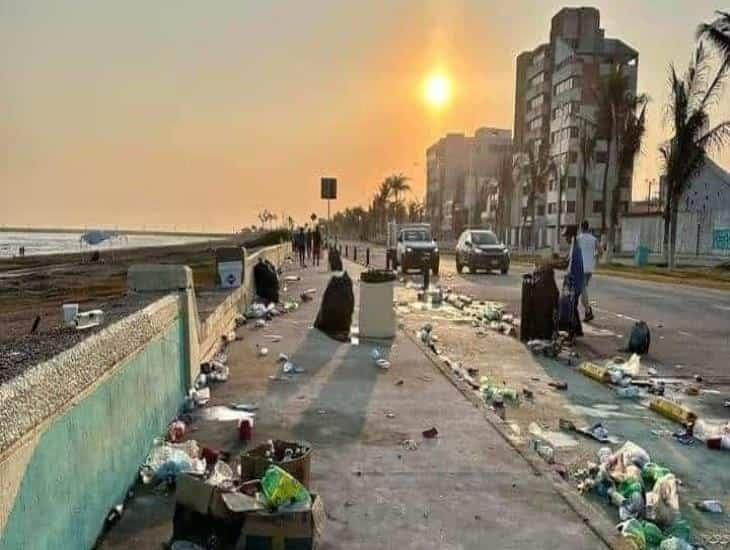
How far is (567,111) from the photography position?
8500cm

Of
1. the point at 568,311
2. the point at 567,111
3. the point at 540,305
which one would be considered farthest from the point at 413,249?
the point at 567,111

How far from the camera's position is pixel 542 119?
9512 centimetres

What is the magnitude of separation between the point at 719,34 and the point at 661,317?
16.2 m

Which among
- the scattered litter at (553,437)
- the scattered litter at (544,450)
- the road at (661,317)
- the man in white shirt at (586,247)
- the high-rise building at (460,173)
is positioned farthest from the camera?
the high-rise building at (460,173)

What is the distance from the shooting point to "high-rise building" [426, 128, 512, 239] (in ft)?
412

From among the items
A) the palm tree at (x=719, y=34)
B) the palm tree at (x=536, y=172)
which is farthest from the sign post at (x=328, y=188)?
the palm tree at (x=536, y=172)

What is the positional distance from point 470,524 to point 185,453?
2031 millimetres

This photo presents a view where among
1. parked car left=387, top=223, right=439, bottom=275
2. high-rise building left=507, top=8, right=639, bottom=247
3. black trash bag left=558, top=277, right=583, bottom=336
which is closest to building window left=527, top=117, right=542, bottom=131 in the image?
high-rise building left=507, top=8, right=639, bottom=247

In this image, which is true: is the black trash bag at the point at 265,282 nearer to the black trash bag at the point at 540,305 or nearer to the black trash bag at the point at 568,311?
the black trash bag at the point at 540,305

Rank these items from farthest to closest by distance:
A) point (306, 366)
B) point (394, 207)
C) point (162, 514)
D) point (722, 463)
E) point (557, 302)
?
1. point (394, 207)
2. point (557, 302)
3. point (306, 366)
4. point (722, 463)
5. point (162, 514)

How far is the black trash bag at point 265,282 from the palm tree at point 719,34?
20446 mm

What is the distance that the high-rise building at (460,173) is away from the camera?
125625mm

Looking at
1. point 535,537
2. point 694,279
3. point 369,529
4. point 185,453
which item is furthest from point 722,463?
point 694,279

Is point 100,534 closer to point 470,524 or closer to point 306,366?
point 470,524
